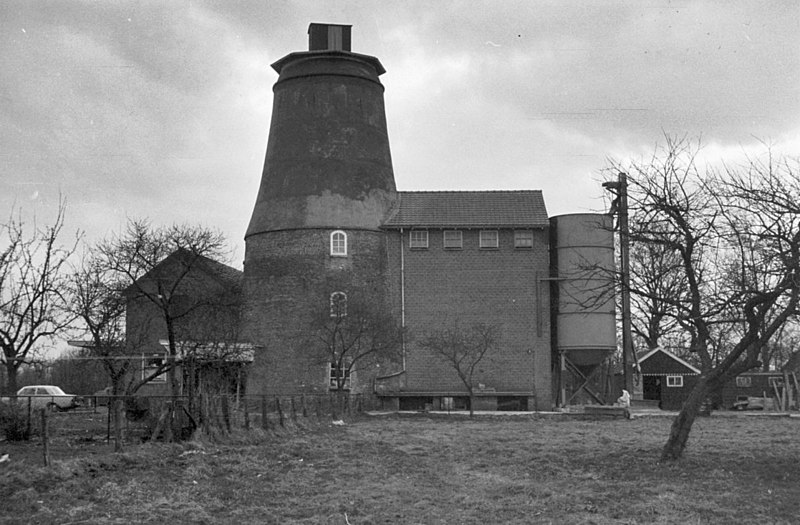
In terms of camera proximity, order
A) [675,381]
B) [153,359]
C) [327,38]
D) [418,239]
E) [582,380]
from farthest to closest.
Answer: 1. [675,381]
2. [327,38]
3. [582,380]
4. [418,239]
5. [153,359]

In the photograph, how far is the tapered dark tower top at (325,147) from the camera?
46.8 meters

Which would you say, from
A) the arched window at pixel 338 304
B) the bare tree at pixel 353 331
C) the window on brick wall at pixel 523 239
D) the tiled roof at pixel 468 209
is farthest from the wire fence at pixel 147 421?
the window on brick wall at pixel 523 239

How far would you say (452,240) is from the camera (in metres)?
46.7

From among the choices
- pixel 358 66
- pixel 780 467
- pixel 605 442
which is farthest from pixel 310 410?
pixel 358 66

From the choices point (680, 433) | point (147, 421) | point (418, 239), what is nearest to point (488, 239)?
point (418, 239)

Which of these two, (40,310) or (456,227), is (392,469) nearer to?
(40,310)

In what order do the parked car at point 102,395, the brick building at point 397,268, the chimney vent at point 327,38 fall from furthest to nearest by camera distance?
the chimney vent at point 327,38, the brick building at point 397,268, the parked car at point 102,395

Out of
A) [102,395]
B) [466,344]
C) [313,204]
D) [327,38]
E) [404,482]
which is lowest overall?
[404,482]

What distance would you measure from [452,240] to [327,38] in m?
12.6

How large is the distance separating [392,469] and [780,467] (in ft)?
24.2

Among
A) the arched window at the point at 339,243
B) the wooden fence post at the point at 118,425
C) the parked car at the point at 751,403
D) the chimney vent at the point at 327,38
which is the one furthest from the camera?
the parked car at the point at 751,403

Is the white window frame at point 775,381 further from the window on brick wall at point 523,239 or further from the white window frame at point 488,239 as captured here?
the white window frame at point 488,239

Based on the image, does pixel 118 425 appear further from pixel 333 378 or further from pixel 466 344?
pixel 466 344

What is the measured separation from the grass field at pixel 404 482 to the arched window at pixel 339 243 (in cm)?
2248
